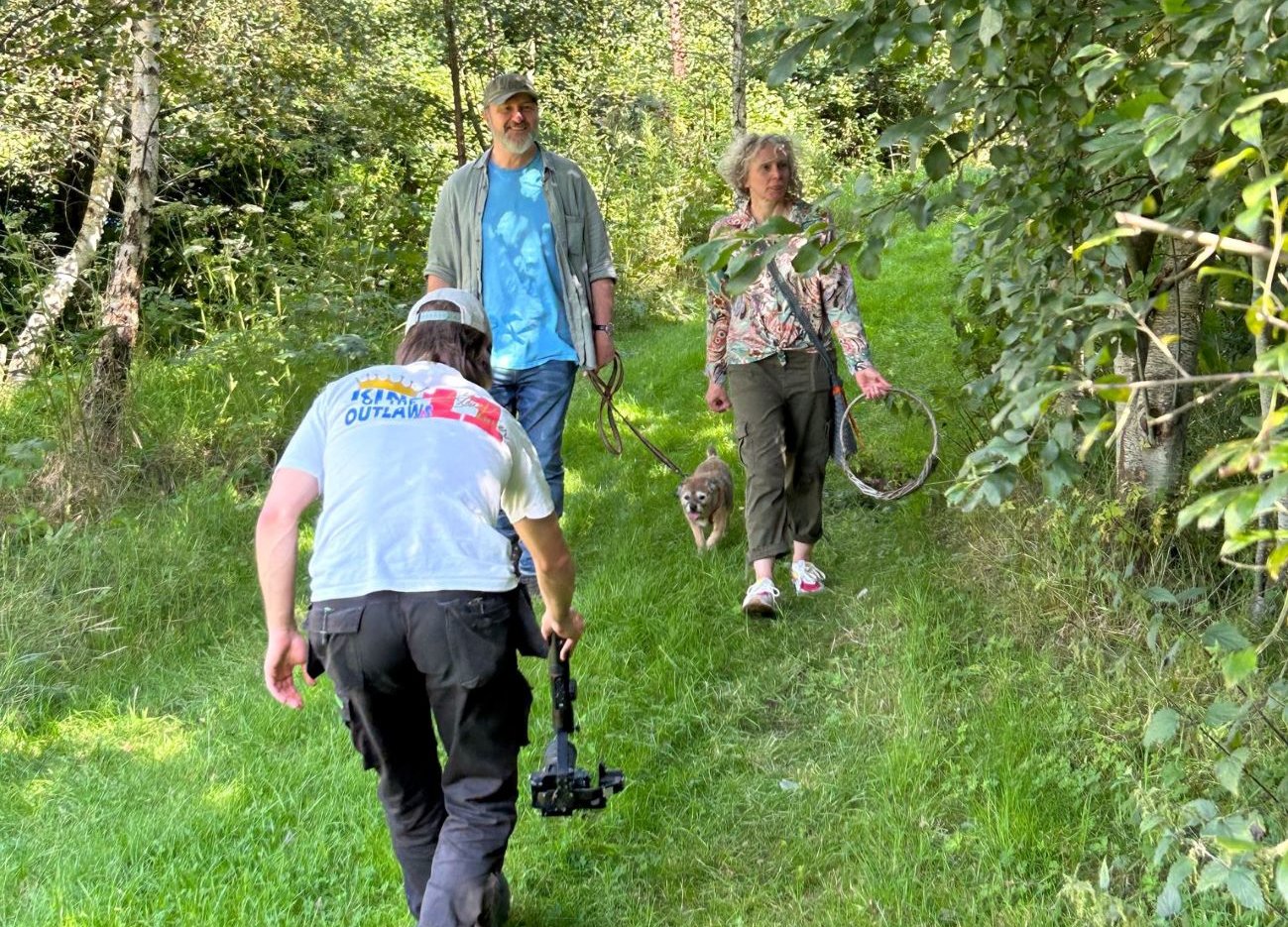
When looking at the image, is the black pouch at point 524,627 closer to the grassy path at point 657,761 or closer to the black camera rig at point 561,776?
the black camera rig at point 561,776

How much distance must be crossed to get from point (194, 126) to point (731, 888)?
29.9 feet

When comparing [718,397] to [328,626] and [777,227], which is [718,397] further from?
[777,227]

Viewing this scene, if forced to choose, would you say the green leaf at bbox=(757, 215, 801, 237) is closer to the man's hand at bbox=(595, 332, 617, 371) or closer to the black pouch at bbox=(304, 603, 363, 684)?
the black pouch at bbox=(304, 603, 363, 684)

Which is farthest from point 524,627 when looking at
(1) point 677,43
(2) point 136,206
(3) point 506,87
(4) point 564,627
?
(1) point 677,43

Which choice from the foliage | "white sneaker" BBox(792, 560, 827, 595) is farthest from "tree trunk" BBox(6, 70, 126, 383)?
the foliage

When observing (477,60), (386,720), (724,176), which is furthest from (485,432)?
(477,60)

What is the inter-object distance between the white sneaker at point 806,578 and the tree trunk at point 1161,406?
152cm

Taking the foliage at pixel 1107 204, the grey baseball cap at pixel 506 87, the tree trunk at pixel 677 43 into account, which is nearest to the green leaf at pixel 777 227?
the foliage at pixel 1107 204

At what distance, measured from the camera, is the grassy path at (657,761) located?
3426mm

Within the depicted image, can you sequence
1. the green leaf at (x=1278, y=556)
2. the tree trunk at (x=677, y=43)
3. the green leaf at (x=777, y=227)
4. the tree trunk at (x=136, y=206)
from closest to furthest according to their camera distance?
the green leaf at (x=1278, y=556), the green leaf at (x=777, y=227), the tree trunk at (x=136, y=206), the tree trunk at (x=677, y=43)

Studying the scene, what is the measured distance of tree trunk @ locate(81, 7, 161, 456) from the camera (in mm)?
7523

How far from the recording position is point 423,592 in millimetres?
2746

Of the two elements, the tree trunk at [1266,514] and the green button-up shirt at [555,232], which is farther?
the green button-up shirt at [555,232]

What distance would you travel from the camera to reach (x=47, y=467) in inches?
267
